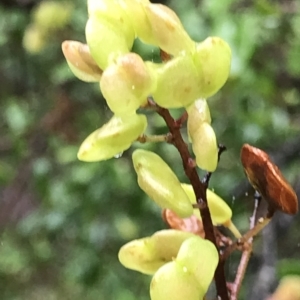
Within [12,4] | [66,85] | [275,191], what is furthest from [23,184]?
[275,191]

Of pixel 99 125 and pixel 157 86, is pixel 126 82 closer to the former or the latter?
pixel 157 86

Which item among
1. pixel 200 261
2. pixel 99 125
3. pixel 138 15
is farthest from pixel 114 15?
pixel 99 125

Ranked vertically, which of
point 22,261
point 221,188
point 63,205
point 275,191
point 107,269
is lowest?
point 22,261

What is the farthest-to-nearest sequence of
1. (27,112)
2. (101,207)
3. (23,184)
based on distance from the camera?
(23,184)
(27,112)
(101,207)

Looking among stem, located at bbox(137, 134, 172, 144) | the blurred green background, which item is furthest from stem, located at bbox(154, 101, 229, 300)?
the blurred green background

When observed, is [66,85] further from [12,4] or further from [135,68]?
[135,68]

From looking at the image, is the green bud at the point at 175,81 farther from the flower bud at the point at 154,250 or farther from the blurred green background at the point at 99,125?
the blurred green background at the point at 99,125
